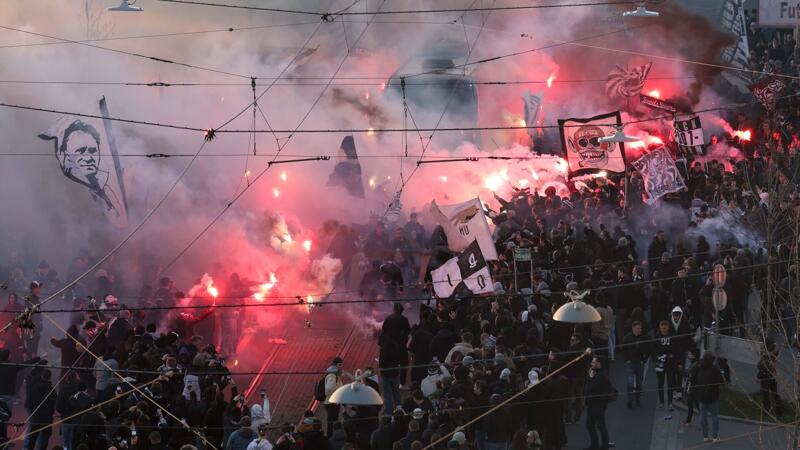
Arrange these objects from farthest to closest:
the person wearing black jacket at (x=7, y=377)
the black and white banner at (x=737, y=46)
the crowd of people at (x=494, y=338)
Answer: the black and white banner at (x=737, y=46)
the person wearing black jacket at (x=7, y=377)
the crowd of people at (x=494, y=338)

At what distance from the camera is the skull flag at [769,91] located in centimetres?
2898

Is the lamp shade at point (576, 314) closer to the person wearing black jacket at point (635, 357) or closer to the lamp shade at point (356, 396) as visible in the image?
the lamp shade at point (356, 396)

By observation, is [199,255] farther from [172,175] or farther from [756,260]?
[756,260]

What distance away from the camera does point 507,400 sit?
1563 centimetres

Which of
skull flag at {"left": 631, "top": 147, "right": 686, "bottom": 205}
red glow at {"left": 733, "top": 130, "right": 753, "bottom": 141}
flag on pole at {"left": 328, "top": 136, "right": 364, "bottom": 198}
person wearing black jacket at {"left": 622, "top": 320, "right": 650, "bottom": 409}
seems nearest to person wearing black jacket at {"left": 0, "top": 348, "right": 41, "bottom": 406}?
person wearing black jacket at {"left": 622, "top": 320, "right": 650, "bottom": 409}

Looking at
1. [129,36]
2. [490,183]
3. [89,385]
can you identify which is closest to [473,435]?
[89,385]

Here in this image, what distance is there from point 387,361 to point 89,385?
14.3ft

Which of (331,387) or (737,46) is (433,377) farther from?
(737,46)

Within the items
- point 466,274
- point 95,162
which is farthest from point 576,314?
point 95,162

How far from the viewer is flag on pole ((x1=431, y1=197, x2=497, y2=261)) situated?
20.4 meters

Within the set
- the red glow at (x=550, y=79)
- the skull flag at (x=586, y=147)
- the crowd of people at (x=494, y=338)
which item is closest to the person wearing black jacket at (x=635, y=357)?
the crowd of people at (x=494, y=338)

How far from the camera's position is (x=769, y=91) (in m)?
29.0

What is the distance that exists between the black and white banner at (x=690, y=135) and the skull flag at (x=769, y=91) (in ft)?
9.40

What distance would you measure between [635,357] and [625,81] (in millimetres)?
17609
